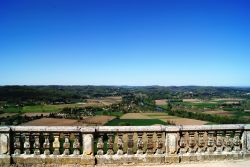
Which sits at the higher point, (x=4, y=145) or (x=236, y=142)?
(x=4, y=145)

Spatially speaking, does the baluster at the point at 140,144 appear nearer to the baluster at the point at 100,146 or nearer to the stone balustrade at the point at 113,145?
the stone balustrade at the point at 113,145

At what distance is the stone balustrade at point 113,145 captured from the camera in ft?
24.4

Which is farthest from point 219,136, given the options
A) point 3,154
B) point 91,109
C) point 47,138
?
point 91,109

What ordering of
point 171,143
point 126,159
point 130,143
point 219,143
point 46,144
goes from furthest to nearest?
point 219,143 → point 171,143 → point 130,143 → point 126,159 → point 46,144

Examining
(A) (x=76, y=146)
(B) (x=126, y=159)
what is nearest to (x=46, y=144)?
(A) (x=76, y=146)

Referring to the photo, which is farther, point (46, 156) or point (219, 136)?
point (219, 136)

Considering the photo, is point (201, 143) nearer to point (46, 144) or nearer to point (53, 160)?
point (53, 160)

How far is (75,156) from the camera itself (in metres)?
7.51

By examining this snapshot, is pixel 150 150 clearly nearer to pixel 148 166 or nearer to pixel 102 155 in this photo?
pixel 148 166

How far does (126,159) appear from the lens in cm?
757

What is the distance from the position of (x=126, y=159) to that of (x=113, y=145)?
1.76 ft

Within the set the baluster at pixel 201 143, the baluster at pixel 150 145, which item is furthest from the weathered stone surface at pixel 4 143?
the baluster at pixel 201 143

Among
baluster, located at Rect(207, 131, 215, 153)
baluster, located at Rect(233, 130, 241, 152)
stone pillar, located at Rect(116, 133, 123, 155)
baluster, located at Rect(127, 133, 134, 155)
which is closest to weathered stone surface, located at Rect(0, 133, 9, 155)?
stone pillar, located at Rect(116, 133, 123, 155)

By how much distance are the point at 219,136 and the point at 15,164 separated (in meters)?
6.00
